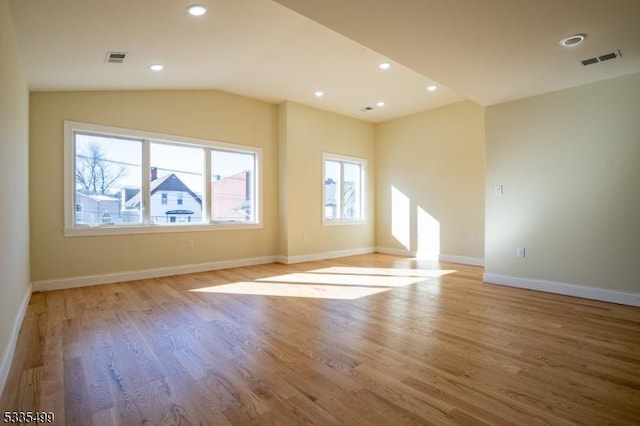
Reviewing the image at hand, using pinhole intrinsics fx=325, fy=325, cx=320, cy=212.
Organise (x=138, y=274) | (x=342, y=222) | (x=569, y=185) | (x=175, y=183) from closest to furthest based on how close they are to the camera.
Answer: (x=569, y=185) → (x=138, y=274) → (x=175, y=183) → (x=342, y=222)

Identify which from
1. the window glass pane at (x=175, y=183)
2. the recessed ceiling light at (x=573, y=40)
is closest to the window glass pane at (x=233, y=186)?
the window glass pane at (x=175, y=183)

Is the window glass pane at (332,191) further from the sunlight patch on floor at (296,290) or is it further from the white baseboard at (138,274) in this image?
the sunlight patch on floor at (296,290)

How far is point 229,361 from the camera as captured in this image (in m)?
2.22

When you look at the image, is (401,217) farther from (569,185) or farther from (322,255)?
(569,185)

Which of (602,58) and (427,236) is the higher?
(602,58)

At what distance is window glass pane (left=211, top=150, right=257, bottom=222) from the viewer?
5.55 metres

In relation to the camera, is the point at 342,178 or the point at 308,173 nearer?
the point at 308,173

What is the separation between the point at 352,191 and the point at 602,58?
16.0ft

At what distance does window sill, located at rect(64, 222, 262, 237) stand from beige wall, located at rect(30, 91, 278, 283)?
6 centimetres

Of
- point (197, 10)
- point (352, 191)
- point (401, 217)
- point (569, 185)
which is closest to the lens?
point (197, 10)

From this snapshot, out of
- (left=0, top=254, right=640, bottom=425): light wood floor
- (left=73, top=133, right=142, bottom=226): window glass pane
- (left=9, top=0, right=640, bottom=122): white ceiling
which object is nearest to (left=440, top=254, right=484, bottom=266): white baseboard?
(left=0, top=254, right=640, bottom=425): light wood floor

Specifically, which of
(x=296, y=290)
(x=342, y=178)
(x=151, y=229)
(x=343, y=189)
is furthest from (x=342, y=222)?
(x=151, y=229)

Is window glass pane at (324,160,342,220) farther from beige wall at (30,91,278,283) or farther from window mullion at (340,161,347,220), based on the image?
beige wall at (30,91,278,283)

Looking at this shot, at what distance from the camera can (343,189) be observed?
23.6 feet
